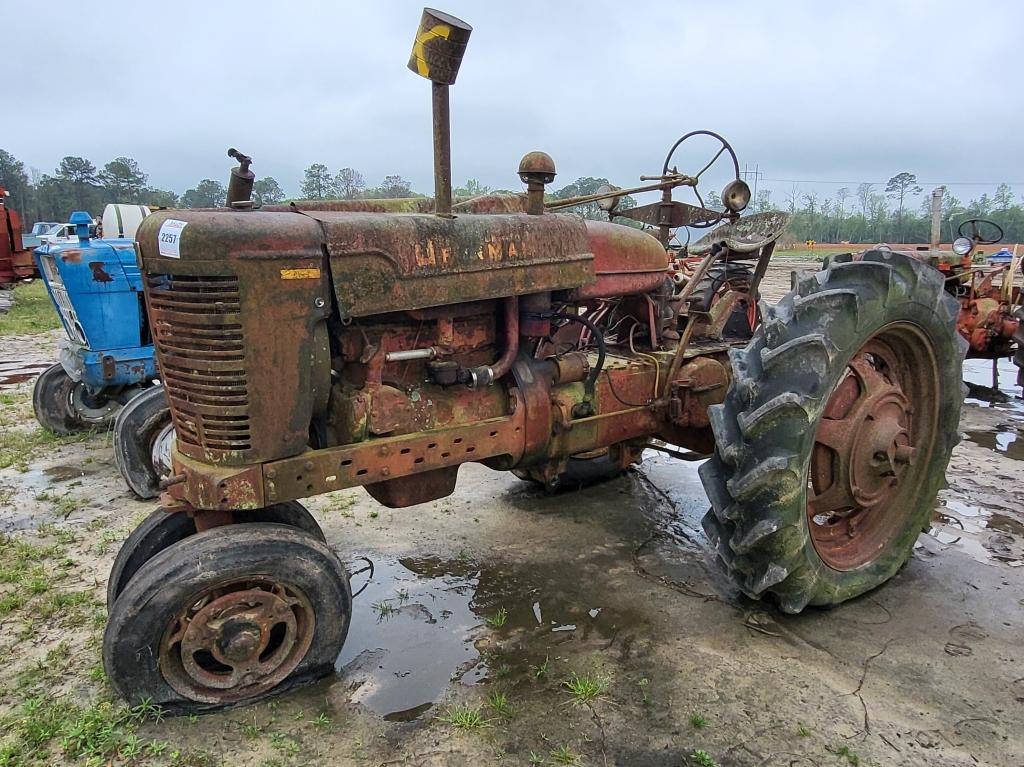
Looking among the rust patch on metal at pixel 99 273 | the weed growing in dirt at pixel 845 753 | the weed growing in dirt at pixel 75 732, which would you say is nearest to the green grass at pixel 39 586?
the weed growing in dirt at pixel 75 732

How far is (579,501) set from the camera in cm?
438

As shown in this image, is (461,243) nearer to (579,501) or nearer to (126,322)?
(579,501)

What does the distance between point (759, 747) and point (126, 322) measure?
197 inches

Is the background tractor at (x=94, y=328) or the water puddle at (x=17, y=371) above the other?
the background tractor at (x=94, y=328)

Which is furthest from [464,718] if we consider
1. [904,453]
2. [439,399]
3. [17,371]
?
[17,371]

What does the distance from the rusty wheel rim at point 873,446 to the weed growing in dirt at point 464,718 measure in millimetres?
1544

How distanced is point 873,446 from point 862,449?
0.05 m

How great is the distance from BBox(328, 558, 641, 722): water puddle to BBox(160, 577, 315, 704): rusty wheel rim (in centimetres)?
25

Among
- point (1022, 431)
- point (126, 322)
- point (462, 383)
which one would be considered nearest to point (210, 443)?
point (462, 383)

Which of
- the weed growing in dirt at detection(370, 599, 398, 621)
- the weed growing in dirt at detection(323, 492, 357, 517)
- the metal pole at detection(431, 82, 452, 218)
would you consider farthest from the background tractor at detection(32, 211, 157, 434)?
the metal pole at detection(431, 82, 452, 218)

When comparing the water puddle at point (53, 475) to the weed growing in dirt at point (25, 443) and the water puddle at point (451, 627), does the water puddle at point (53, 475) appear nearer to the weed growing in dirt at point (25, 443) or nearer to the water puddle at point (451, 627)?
the weed growing in dirt at point (25, 443)

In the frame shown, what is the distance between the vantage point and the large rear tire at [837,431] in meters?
2.67

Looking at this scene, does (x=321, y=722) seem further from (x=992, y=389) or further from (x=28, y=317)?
(x=28, y=317)

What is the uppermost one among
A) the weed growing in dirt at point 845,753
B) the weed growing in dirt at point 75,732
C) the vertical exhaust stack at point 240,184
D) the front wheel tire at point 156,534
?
the vertical exhaust stack at point 240,184
